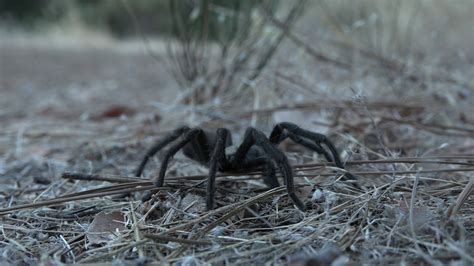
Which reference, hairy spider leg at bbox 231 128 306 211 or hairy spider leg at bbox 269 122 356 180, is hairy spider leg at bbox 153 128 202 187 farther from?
hairy spider leg at bbox 269 122 356 180

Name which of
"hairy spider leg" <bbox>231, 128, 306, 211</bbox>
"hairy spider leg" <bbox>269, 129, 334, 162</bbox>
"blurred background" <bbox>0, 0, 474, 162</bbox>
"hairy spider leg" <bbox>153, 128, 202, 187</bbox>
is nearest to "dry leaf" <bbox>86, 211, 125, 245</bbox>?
"hairy spider leg" <bbox>153, 128, 202, 187</bbox>

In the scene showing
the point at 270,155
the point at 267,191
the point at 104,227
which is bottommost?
the point at 104,227

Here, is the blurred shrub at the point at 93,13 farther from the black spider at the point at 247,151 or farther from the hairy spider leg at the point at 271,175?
the hairy spider leg at the point at 271,175

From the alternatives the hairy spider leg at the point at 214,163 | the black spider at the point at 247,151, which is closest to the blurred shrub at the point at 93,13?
the black spider at the point at 247,151

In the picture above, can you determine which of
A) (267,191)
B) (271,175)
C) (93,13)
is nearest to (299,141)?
(271,175)

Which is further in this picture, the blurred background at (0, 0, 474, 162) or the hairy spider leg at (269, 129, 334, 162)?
the blurred background at (0, 0, 474, 162)

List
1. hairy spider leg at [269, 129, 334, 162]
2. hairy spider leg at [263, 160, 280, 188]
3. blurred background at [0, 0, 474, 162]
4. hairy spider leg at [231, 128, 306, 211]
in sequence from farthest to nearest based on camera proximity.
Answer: blurred background at [0, 0, 474, 162] < hairy spider leg at [269, 129, 334, 162] < hairy spider leg at [263, 160, 280, 188] < hairy spider leg at [231, 128, 306, 211]

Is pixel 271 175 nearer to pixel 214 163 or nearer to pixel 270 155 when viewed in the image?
pixel 270 155
